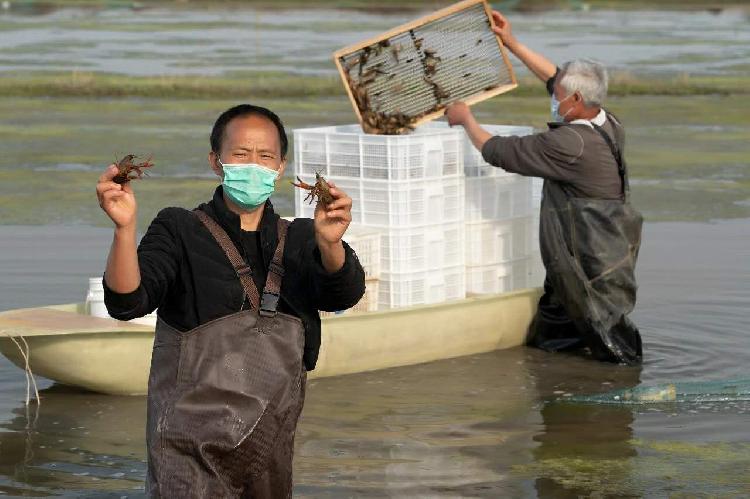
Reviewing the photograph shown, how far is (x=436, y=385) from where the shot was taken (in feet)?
32.3

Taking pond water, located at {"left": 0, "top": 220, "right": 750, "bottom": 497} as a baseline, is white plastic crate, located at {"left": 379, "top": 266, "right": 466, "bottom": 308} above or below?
above

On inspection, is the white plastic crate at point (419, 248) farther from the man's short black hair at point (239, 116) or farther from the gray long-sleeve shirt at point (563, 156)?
the man's short black hair at point (239, 116)

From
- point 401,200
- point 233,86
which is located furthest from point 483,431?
point 233,86

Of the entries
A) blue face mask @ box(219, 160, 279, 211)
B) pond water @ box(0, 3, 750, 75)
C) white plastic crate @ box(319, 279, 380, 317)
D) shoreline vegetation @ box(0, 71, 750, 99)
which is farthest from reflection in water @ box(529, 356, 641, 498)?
pond water @ box(0, 3, 750, 75)

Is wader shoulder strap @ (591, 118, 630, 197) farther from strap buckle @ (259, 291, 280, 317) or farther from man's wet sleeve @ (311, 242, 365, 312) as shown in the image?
strap buckle @ (259, 291, 280, 317)

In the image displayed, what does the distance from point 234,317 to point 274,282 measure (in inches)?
6.4

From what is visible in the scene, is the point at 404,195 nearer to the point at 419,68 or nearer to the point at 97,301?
the point at 419,68

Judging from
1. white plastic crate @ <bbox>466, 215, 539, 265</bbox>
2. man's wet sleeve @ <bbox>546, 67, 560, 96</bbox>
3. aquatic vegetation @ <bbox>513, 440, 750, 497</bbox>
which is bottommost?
aquatic vegetation @ <bbox>513, 440, 750, 497</bbox>

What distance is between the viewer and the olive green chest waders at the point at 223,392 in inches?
196

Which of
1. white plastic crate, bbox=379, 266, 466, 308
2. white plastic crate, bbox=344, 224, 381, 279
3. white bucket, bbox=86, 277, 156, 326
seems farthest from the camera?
white plastic crate, bbox=379, 266, 466, 308

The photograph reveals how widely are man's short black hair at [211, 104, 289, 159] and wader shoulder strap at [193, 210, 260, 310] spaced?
27 centimetres

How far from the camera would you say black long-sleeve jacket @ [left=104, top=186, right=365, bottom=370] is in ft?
16.4

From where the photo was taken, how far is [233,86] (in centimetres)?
2866

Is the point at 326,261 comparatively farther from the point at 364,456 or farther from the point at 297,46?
the point at 297,46
